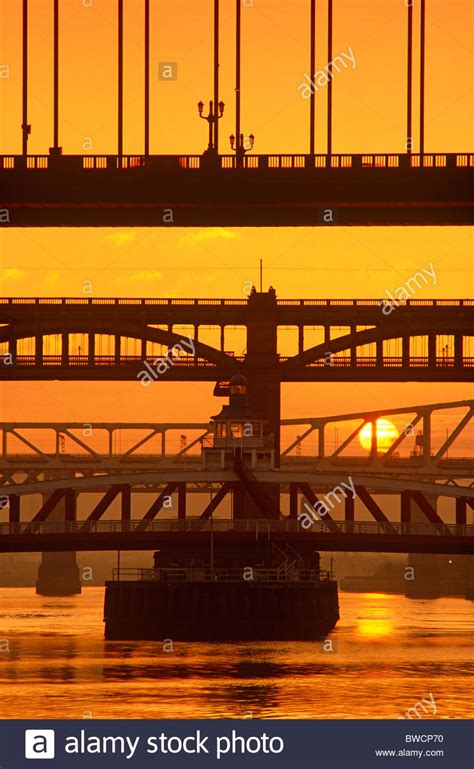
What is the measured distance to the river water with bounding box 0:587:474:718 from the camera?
84625mm

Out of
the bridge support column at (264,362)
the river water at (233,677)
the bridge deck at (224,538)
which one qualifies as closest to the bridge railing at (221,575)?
the bridge deck at (224,538)

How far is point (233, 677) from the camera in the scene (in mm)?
97938

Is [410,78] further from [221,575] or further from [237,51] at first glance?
[221,575]

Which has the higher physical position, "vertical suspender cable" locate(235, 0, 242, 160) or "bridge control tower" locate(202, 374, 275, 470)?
"vertical suspender cable" locate(235, 0, 242, 160)

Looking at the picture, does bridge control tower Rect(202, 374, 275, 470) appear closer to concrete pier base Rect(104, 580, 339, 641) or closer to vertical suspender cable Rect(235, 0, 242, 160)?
concrete pier base Rect(104, 580, 339, 641)

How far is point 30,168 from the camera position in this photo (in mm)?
124062

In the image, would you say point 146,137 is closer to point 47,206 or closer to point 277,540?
point 47,206

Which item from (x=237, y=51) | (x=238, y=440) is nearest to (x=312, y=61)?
(x=237, y=51)

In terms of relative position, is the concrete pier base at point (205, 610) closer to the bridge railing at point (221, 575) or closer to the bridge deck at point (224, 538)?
the bridge railing at point (221, 575)

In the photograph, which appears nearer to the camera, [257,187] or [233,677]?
[233,677]

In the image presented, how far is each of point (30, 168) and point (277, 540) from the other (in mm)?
27156

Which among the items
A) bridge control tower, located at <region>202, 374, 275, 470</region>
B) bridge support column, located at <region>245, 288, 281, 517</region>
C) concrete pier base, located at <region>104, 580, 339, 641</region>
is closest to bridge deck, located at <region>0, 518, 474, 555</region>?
concrete pier base, located at <region>104, 580, 339, 641</region>
